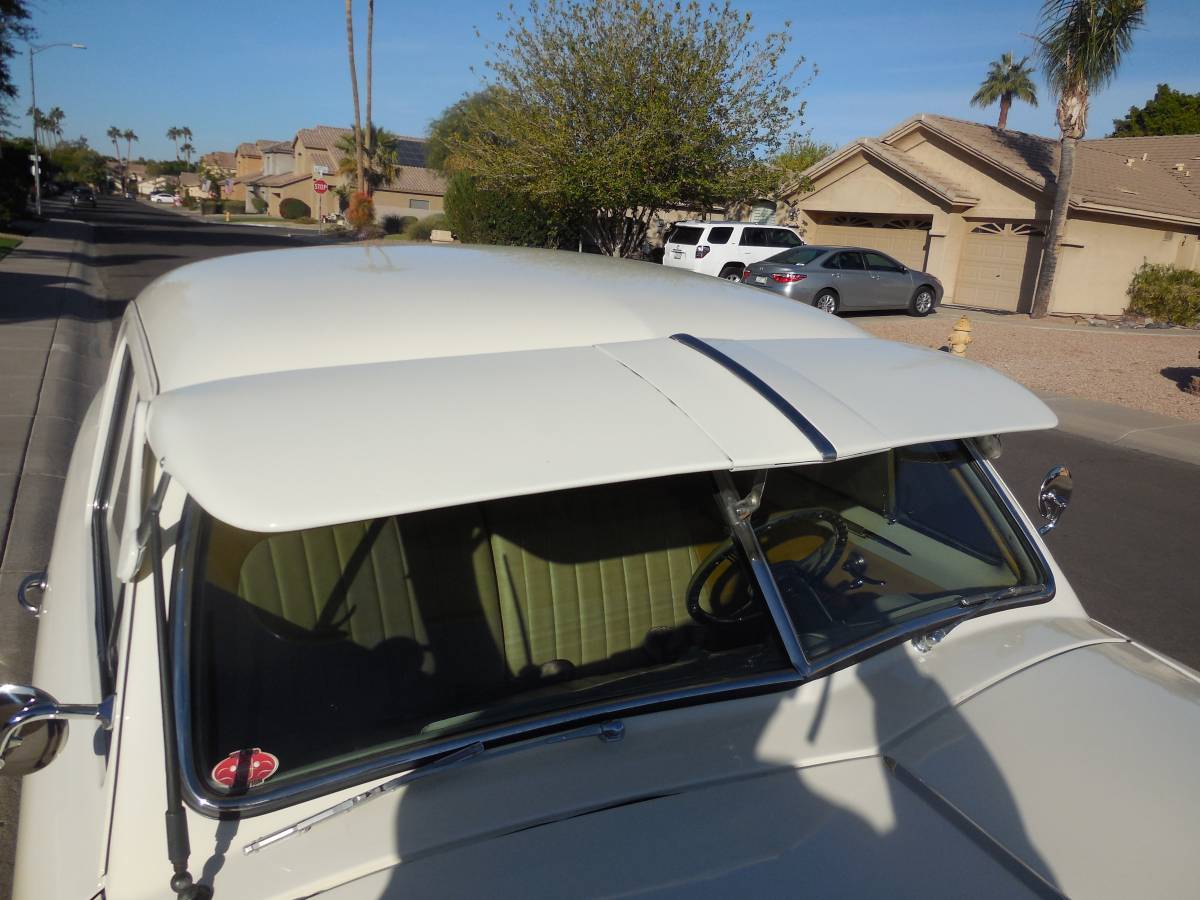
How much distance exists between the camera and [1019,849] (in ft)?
5.19

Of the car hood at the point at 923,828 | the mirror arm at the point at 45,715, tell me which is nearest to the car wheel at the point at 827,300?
the car hood at the point at 923,828

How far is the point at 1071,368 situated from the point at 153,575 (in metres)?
15.3

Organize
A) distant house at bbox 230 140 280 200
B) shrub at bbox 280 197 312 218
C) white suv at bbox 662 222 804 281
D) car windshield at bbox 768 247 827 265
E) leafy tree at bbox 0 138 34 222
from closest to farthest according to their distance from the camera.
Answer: car windshield at bbox 768 247 827 265 → white suv at bbox 662 222 804 281 → leafy tree at bbox 0 138 34 222 → shrub at bbox 280 197 312 218 → distant house at bbox 230 140 280 200

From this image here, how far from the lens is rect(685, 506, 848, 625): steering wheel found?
217cm

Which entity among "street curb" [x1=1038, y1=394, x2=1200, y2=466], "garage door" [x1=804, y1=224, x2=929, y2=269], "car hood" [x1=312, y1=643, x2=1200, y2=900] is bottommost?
"street curb" [x1=1038, y1=394, x2=1200, y2=466]

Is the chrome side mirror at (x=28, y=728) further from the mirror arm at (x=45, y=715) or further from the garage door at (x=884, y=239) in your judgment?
the garage door at (x=884, y=239)

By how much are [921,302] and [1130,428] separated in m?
11.2

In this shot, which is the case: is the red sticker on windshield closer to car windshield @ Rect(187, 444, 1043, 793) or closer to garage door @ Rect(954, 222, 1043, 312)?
car windshield @ Rect(187, 444, 1043, 793)

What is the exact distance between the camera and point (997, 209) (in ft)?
76.1

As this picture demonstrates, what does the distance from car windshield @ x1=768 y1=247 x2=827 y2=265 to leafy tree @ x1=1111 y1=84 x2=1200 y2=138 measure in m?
34.4

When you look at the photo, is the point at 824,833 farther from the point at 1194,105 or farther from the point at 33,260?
the point at 1194,105

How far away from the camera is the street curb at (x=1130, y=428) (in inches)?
377

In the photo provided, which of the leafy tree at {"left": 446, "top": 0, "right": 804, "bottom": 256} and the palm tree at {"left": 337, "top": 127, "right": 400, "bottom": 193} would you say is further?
the palm tree at {"left": 337, "top": 127, "right": 400, "bottom": 193}

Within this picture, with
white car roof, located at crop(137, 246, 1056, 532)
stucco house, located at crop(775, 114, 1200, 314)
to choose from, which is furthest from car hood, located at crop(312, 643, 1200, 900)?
stucco house, located at crop(775, 114, 1200, 314)
